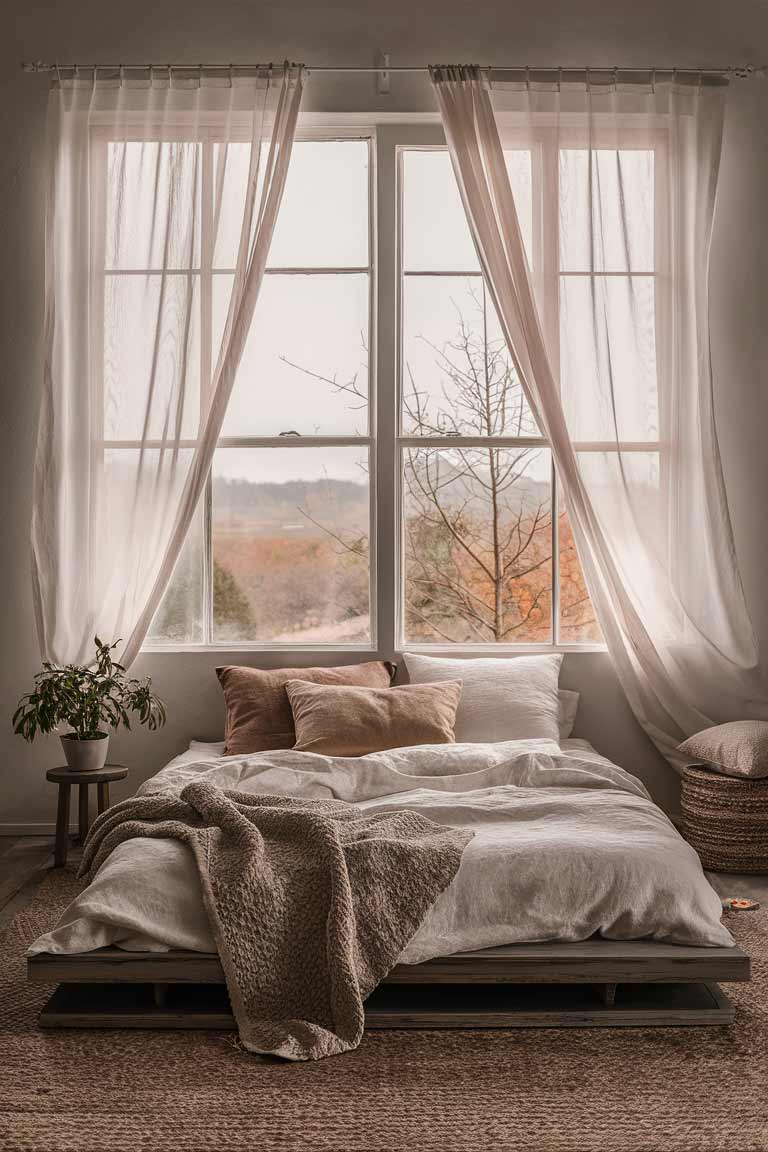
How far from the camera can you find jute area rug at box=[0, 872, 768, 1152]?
2.25 metres

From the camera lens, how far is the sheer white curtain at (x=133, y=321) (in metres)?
4.59

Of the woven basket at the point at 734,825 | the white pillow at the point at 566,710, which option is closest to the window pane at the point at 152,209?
the white pillow at the point at 566,710

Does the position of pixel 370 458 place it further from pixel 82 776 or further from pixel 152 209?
pixel 82 776

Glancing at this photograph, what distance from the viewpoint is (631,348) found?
15.2 ft

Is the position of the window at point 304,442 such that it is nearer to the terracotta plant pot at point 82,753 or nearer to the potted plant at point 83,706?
the potted plant at point 83,706

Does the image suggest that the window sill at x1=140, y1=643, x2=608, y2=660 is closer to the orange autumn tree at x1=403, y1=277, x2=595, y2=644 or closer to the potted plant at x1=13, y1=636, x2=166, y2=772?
the orange autumn tree at x1=403, y1=277, x2=595, y2=644

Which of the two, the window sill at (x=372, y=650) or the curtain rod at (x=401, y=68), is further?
the window sill at (x=372, y=650)

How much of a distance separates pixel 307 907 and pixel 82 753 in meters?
1.85

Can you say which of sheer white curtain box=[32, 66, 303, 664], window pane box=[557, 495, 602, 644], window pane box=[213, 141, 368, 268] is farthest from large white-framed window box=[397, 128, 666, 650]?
sheer white curtain box=[32, 66, 303, 664]

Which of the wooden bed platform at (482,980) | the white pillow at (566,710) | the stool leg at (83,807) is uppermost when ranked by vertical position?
the white pillow at (566,710)

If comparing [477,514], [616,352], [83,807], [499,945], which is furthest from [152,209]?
[499,945]

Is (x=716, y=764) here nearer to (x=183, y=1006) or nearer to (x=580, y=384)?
(x=580, y=384)

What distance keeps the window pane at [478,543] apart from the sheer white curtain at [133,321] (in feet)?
3.31

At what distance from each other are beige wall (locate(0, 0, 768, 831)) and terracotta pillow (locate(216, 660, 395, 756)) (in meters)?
0.37
